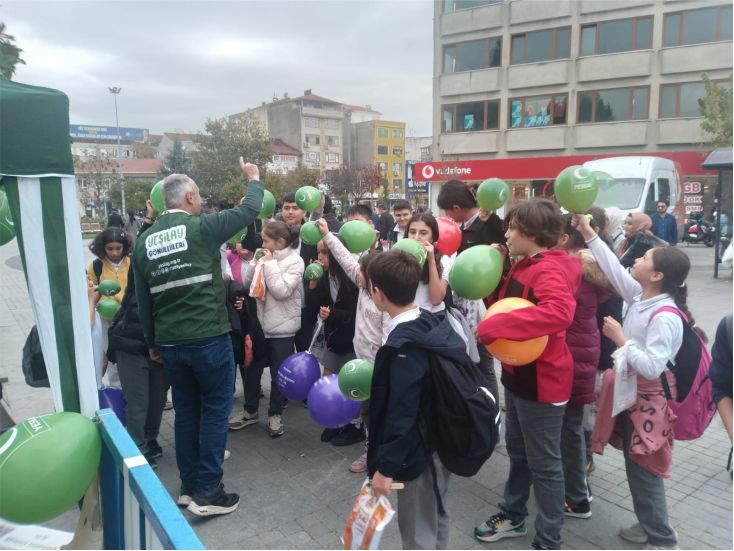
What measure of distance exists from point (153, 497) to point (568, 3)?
1261 inches

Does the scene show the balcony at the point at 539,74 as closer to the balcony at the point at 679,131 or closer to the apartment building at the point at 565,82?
the apartment building at the point at 565,82

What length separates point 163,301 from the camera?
3.26 m

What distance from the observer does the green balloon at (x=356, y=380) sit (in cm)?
319

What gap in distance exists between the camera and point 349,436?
4387mm

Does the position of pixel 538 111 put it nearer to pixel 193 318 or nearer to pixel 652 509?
pixel 652 509

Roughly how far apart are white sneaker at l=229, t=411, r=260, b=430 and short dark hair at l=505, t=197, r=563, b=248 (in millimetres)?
3034

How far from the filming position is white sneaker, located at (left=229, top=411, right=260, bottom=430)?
464cm

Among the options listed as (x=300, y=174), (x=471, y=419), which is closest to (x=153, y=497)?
(x=471, y=419)

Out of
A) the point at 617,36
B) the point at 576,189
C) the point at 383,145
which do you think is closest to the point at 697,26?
the point at 617,36

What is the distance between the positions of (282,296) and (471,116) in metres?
29.1

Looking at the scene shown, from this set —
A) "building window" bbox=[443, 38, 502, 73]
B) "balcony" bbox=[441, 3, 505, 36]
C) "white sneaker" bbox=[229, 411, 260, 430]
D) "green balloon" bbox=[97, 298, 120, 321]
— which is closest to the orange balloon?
"white sneaker" bbox=[229, 411, 260, 430]

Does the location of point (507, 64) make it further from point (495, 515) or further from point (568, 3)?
point (495, 515)

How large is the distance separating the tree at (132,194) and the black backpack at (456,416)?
46.6 meters

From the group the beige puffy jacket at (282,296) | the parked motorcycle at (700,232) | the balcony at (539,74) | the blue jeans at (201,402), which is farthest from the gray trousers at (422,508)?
the balcony at (539,74)
